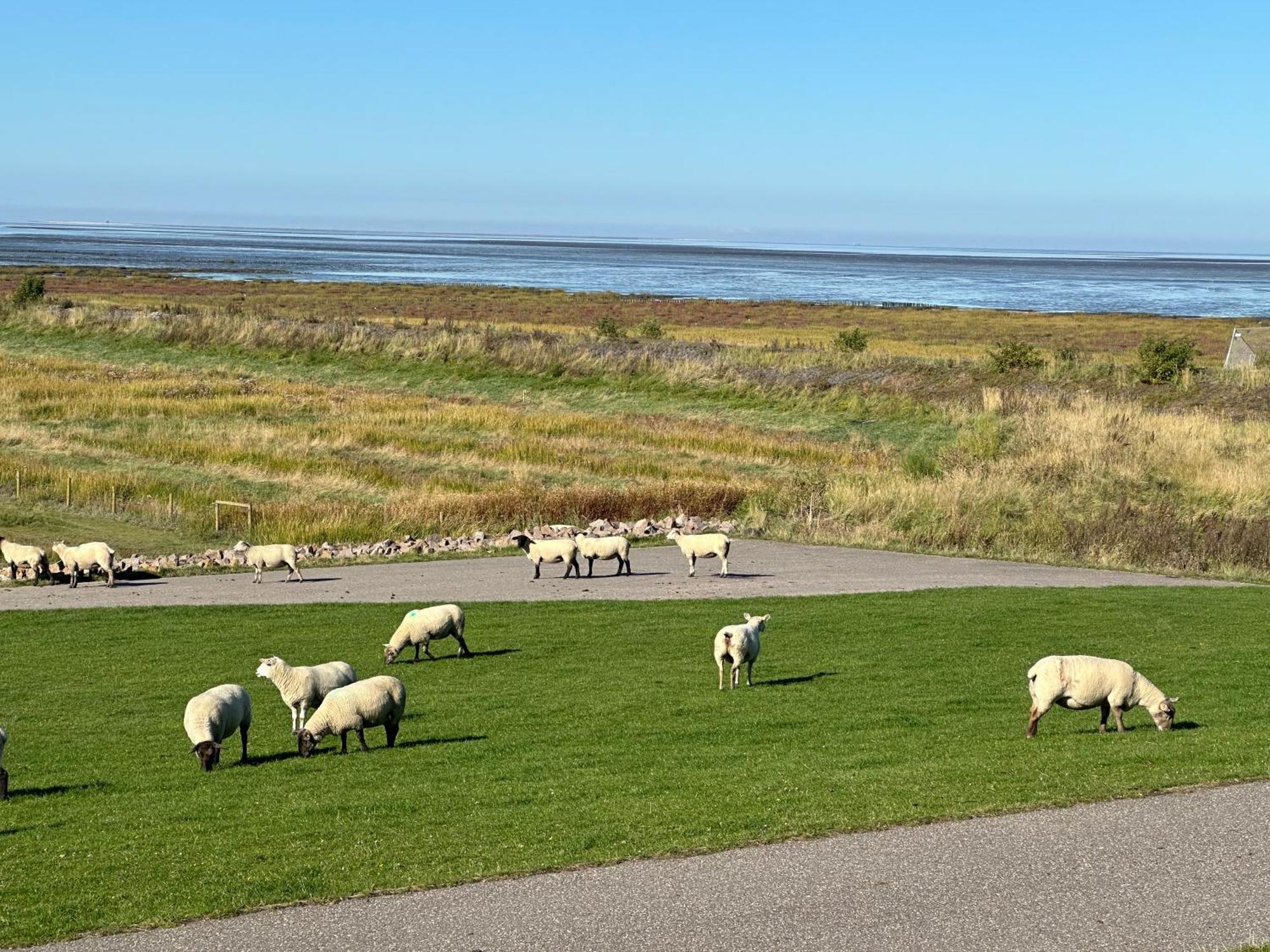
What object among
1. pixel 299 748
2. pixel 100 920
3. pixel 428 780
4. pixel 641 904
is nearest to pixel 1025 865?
pixel 641 904

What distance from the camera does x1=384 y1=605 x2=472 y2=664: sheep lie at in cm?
2108

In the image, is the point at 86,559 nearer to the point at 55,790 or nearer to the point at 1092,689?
the point at 55,790

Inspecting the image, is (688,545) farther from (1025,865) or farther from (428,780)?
(1025,865)

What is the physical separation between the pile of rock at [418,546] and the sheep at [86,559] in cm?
173

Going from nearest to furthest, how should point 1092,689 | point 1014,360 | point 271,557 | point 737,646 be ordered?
point 1092,689 < point 737,646 < point 271,557 < point 1014,360

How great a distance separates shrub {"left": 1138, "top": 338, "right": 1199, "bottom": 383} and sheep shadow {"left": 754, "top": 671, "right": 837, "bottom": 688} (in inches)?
1841

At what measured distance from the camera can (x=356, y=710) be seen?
15617 mm

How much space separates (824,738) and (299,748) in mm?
5789

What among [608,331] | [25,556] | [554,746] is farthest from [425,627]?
[608,331]

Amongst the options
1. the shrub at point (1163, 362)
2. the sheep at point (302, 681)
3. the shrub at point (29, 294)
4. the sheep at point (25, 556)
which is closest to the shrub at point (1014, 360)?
the shrub at point (1163, 362)

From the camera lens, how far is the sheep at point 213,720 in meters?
15.1

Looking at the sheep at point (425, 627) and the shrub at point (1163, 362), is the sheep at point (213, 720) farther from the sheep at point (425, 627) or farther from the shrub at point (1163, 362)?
the shrub at point (1163, 362)

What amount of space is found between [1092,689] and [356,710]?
25.6 feet

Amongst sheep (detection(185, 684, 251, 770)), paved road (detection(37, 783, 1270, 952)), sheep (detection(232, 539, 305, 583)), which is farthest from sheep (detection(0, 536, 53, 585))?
paved road (detection(37, 783, 1270, 952))
